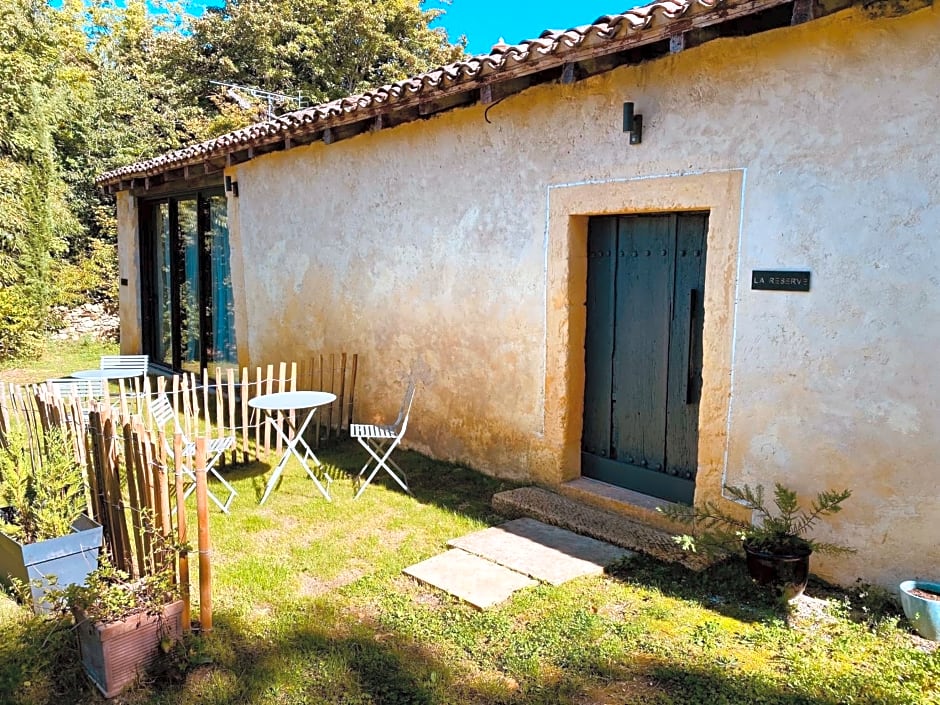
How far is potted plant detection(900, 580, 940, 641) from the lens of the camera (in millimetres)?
3500

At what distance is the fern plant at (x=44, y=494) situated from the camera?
378cm

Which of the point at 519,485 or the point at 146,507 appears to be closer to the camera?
the point at 146,507

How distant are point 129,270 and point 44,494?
30.4 ft

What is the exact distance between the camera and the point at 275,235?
28.7 feet

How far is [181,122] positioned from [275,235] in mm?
13574

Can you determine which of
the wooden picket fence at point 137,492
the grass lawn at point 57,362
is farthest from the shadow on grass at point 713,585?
the grass lawn at point 57,362

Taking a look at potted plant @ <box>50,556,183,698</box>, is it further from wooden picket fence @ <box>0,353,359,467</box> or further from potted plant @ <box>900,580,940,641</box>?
potted plant @ <box>900,580,940,641</box>

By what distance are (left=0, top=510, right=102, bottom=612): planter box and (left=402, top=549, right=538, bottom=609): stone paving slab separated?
67.5 inches

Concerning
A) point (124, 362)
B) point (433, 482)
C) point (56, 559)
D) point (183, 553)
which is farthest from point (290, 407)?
point (124, 362)

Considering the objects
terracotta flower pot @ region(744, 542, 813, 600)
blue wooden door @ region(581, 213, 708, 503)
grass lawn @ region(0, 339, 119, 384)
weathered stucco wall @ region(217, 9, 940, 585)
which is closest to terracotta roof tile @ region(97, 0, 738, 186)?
weathered stucco wall @ region(217, 9, 940, 585)

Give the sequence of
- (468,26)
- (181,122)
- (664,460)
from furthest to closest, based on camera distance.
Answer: (468,26) < (181,122) < (664,460)

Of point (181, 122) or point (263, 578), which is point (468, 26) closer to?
point (181, 122)

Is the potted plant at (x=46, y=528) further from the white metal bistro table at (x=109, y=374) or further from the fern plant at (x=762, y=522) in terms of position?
the white metal bistro table at (x=109, y=374)

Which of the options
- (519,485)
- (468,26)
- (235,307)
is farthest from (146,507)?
(468,26)
